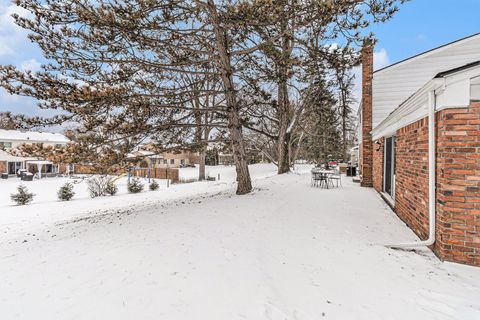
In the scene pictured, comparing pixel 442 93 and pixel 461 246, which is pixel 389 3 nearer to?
pixel 442 93

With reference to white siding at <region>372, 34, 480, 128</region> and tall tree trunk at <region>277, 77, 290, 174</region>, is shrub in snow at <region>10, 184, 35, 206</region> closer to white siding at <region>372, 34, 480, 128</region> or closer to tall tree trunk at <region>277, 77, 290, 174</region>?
tall tree trunk at <region>277, 77, 290, 174</region>

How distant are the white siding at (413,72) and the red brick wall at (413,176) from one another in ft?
17.0

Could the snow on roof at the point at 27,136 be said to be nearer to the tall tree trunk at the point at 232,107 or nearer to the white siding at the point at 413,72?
the tall tree trunk at the point at 232,107

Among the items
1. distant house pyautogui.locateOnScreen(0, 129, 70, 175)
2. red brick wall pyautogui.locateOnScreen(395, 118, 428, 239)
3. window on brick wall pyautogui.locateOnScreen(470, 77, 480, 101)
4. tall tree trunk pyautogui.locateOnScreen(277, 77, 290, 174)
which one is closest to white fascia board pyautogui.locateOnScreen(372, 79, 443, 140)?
red brick wall pyautogui.locateOnScreen(395, 118, 428, 239)

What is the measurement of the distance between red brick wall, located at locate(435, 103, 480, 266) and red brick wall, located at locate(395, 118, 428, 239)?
0.69 metres

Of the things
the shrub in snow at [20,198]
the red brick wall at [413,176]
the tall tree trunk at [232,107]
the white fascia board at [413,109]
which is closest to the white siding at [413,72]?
the white fascia board at [413,109]

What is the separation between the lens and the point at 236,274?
3143mm

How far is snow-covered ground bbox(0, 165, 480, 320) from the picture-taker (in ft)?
8.33

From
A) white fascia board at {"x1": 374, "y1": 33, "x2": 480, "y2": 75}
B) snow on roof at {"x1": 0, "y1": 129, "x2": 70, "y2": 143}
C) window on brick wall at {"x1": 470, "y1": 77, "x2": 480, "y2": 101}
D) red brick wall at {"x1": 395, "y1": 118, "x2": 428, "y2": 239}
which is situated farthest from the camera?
snow on roof at {"x1": 0, "y1": 129, "x2": 70, "y2": 143}

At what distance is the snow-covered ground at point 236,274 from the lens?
2.54m

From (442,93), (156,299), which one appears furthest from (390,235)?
(156,299)

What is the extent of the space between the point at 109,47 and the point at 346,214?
7.73 metres

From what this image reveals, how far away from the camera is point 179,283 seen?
2.98 m

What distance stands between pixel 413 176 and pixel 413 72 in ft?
23.9
